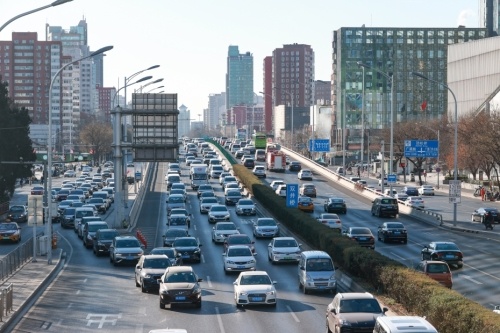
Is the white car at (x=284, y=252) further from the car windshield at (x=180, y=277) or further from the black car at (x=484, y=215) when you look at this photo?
the black car at (x=484, y=215)

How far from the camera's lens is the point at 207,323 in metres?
30.2

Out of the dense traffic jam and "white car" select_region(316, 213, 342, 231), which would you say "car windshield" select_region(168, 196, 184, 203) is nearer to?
the dense traffic jam

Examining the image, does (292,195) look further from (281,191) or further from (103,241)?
(103,241)

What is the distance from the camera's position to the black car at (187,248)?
46656 millimetres

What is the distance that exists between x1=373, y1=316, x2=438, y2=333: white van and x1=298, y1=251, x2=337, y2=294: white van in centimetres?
1444

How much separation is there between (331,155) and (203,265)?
146690 mm

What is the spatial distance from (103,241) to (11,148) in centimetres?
3882

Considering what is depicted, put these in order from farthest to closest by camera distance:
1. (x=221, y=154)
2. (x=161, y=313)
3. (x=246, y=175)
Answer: (x=221, y=154) → (x=246, y=175) → (x=161, y=313)

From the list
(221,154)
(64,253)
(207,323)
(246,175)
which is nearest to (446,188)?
(246,175)

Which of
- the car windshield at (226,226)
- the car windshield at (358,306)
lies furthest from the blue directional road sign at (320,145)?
the car windshield at (358,306)

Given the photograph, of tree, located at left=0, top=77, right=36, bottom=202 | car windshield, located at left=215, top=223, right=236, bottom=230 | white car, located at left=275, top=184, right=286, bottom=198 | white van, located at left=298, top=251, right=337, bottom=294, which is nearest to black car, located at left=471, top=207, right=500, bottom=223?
white car, located at left=275, top=184, right=286, bottom=198

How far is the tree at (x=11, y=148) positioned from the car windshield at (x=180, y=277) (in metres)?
53.8

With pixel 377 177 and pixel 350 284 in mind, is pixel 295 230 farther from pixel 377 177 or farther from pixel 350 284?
pixel 377 177

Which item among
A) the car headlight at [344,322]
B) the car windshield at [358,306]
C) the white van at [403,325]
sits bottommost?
the car headlight at [344,322]
